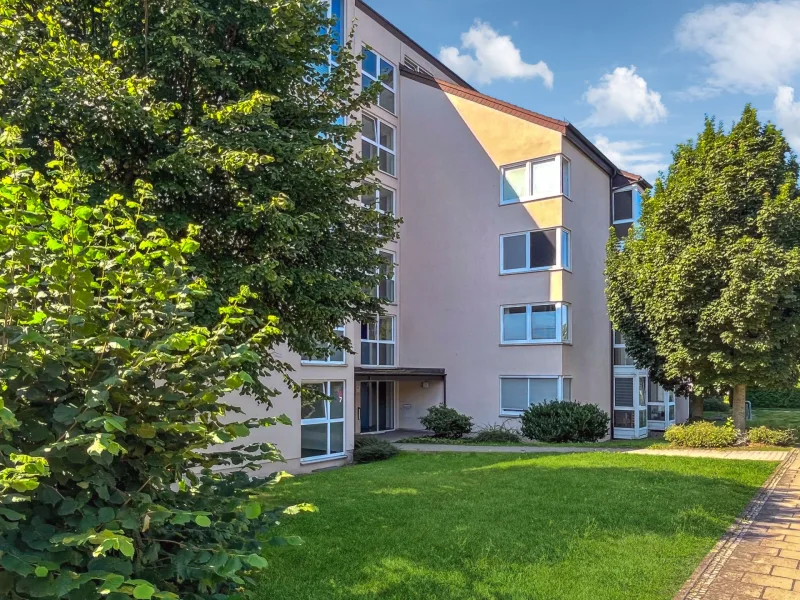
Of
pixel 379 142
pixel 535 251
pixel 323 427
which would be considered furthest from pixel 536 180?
pixel 323 427

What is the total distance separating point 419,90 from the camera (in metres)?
23.8

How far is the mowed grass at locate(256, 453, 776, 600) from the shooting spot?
5074 millimetres

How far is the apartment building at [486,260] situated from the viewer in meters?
20.8

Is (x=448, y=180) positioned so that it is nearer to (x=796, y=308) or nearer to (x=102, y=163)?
(x=796, y=308)

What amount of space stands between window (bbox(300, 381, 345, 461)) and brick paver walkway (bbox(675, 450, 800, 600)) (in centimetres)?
889

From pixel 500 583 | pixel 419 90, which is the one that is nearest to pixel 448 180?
pixel 419 90

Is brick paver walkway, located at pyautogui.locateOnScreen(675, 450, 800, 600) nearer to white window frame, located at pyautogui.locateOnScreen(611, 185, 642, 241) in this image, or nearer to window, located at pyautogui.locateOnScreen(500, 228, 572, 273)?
window, located at pyautogui.locateOnScreen(500, 228, 572, 273)

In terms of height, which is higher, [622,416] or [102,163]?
[102,163]

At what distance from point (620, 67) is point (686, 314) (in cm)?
612

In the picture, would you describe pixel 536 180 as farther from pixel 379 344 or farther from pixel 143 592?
pixel 143 592

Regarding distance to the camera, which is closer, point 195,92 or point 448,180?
point 195,92

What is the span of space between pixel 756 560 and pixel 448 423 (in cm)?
1409

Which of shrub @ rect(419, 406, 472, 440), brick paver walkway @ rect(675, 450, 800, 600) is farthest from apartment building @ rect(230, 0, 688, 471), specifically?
brick paver walkway @ rect(675, 450, 800, 600)

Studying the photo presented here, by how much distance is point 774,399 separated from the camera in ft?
114
